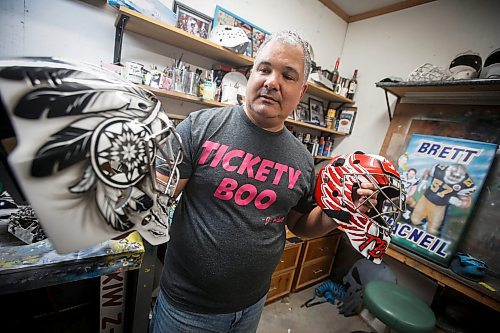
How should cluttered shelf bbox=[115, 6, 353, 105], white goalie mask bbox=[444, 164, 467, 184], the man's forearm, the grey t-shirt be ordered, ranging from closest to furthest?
the grey t-shirt, the man's forearm, cluttered shelf bbox=[115, 6, 353, 105], white goalie mask bbox=[444, 164, 467, 184]

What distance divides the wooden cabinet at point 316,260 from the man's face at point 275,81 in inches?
65.6

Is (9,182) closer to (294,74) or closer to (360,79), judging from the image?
(294,74)

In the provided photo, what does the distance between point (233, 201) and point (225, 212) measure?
5cm


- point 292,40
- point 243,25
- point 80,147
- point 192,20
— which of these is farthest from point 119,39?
point 80,147

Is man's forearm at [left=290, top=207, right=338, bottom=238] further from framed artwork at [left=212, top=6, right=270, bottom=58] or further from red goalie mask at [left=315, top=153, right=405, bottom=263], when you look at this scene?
framed artwork at [left=212, top=6, right=270, bottom=58]

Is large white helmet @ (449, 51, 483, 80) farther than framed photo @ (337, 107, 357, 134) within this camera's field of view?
No

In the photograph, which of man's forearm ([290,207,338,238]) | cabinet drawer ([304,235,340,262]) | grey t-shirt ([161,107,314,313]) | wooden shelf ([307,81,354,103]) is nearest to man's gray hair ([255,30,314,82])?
grey t-shirt ([161,107,314,313])

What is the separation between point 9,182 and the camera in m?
0.47

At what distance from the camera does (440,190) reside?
1669mm

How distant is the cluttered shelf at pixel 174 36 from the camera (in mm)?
1184

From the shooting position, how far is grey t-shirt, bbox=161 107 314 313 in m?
0.69

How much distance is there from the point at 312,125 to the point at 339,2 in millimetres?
1430

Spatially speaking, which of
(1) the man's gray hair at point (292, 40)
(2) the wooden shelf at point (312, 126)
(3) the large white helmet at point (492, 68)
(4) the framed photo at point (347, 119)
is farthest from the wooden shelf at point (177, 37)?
(3) the large white helmet at point (492, 68)

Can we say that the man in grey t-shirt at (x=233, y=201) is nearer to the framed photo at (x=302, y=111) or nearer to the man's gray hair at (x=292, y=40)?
the man's gray hair at (x=292, y=40)
